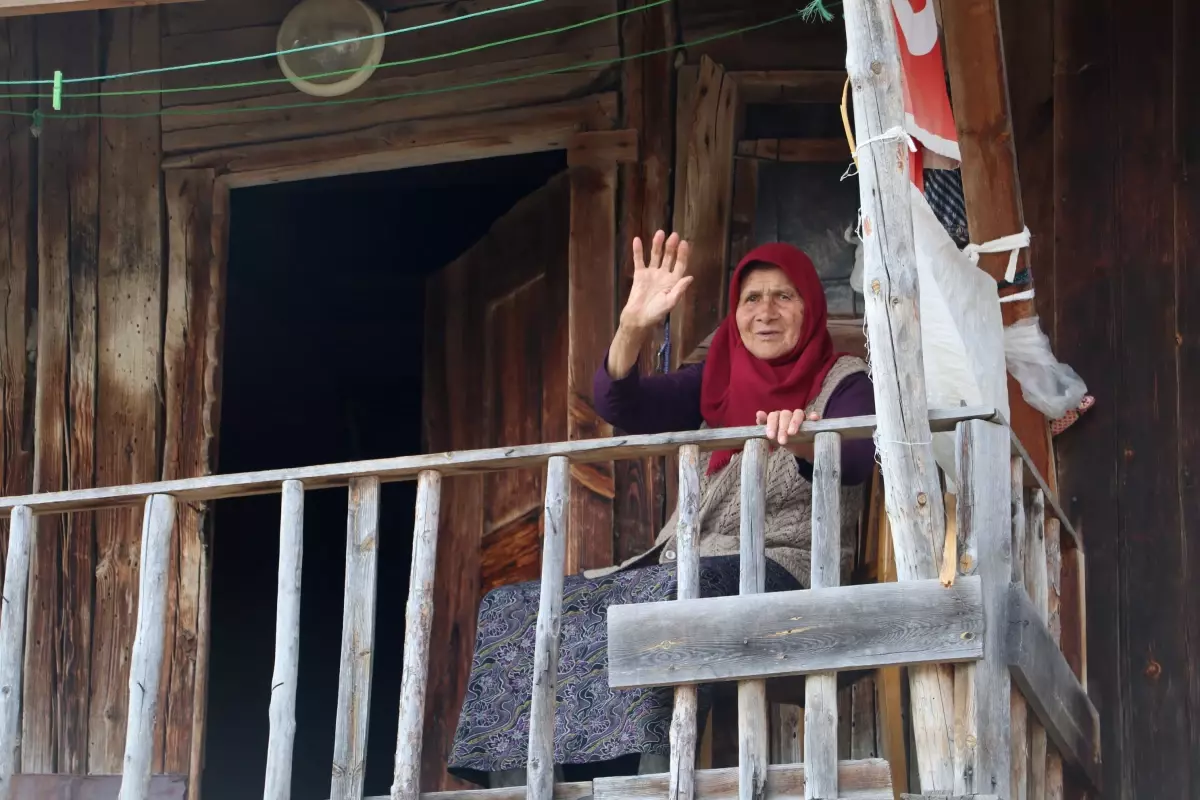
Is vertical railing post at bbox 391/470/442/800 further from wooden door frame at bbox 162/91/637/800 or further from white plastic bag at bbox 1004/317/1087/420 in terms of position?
white plastic bag at bbox 1004/317/1087/420

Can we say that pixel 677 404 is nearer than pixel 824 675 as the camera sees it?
No

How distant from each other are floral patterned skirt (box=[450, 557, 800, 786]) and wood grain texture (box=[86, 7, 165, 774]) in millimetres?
1822

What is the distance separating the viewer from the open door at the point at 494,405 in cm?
646

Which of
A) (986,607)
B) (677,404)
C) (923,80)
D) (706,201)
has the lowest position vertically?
(986,607)

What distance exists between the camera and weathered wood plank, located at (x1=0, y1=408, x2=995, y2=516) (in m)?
4.16

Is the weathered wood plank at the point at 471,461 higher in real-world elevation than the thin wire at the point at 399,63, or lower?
lower

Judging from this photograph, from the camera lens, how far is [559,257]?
6.51 meters

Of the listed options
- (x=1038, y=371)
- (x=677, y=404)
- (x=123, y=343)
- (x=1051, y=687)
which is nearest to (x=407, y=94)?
(x=123, y=343)

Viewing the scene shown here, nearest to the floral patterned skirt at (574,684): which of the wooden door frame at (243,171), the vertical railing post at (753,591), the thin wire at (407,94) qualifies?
the vertical railing post at (753,591)

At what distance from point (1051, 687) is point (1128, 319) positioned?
152cm

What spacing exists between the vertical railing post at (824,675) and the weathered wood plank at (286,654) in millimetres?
1309

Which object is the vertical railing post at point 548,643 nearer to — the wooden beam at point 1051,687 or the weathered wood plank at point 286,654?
the weathered wood plank at point 286,654

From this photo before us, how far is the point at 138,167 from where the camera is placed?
6441mm

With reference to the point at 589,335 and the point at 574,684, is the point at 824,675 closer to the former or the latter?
the point at 574,684
